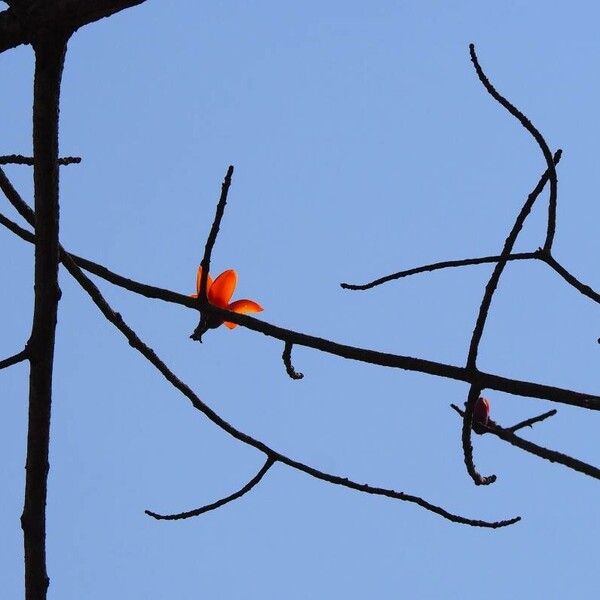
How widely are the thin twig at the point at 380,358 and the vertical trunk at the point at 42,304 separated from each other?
0.20 meters

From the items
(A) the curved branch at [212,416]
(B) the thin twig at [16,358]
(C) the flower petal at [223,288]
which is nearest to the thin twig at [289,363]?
(A) the curved branch at [212,416]

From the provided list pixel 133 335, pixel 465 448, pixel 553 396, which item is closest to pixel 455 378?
pixel 553 396

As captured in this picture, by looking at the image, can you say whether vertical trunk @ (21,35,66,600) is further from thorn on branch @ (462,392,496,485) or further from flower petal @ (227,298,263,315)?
flower petal @ (227,298,263,315)

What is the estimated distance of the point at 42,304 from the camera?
6.33 feet

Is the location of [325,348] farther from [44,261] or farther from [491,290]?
[44,261]

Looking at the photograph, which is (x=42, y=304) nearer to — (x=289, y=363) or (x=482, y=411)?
(x=289, y=363)

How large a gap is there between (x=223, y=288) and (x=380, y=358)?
1600 millimetres

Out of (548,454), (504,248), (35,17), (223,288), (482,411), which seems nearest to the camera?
(35,17)

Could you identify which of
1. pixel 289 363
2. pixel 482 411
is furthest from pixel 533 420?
pixel 289 363

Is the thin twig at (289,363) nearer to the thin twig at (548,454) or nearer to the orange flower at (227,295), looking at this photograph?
the thin twig at (548,454)

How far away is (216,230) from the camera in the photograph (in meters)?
1.95

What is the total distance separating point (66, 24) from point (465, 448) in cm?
116

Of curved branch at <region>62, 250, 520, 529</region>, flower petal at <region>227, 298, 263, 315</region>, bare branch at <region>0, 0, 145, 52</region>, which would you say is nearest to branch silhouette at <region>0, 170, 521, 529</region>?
curved branch at <region>62, 250, 520, 529</region>

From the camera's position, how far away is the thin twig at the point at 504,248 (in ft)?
6.09
